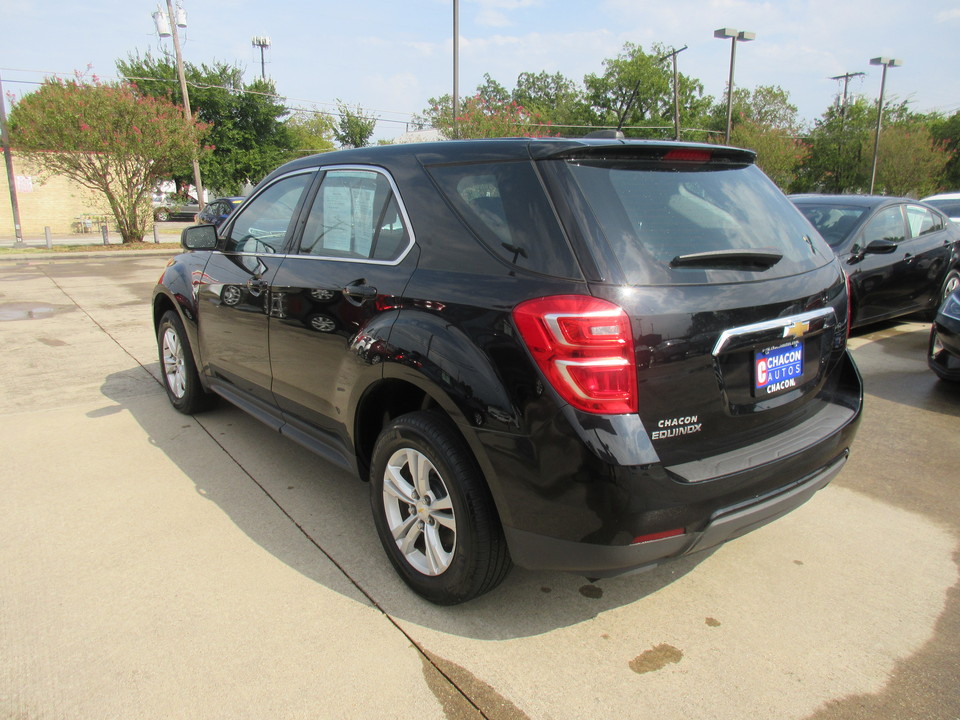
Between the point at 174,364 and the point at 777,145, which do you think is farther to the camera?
the point at 777,145

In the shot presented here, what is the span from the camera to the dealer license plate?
7.68 feet

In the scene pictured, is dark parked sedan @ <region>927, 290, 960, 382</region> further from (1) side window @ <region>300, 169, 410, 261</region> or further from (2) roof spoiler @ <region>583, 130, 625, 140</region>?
(1) side window @ <region>300, 169, 410, 261</region>

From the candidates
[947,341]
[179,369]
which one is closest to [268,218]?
[179,369]

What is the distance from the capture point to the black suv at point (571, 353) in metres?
2.05

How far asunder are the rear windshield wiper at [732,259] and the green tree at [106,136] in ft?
72.6

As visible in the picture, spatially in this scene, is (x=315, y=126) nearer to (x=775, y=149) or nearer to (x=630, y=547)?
(x=775, y=149)

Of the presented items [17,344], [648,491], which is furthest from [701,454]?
[17,344]

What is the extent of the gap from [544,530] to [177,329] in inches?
141

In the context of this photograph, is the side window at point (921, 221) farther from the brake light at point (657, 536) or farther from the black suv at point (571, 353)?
the brake light at point (657, 536)

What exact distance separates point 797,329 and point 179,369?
418 centimetres

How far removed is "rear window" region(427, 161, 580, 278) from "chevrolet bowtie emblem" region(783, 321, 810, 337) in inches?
35.1

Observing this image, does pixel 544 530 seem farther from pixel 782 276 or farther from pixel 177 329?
pixel 177 329

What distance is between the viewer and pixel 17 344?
7.18 m

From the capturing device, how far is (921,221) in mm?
7598
